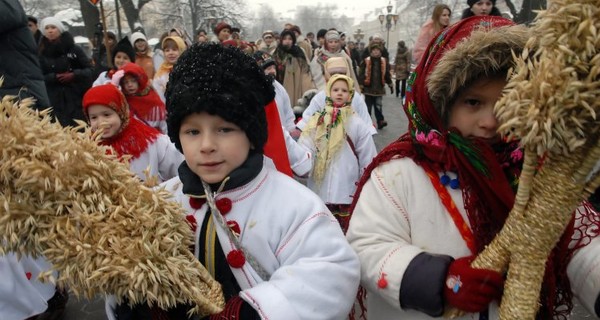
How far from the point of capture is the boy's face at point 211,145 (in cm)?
152

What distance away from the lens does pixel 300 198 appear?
1.58m

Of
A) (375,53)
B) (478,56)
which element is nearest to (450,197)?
(478,56)

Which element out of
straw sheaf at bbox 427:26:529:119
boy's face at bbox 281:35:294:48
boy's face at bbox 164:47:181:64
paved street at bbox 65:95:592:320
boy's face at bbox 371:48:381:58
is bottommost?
paved street at bbox 65:95:592:320

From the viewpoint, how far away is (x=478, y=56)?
1475 millimetres

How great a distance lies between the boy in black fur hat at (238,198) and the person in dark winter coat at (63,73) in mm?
4671

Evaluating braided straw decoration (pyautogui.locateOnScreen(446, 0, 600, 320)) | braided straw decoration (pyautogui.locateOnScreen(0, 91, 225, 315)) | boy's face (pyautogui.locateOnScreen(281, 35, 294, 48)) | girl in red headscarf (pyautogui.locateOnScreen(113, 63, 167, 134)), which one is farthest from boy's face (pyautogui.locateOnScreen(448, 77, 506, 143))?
boy's face (pyautogui.locateOnScreen(281, 35, 294, 48))

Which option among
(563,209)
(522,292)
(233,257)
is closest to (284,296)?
(233,257)

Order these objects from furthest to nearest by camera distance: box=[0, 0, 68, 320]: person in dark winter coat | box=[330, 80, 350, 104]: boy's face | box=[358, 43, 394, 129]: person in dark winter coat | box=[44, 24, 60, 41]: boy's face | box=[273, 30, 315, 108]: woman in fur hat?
box=[358, 43, 394, 129]: person in dark winter coat
box=[273, 30, 315, 108]: woman in fur hat
box=[44, 24, 60, 41]: boy's face
box=[330, 80, 350, 104]: boy's face
box=[0, 0, 68, 320]: person in dark winter coat

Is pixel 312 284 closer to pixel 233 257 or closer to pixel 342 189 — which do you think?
pixel 233 257

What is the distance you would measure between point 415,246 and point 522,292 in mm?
378

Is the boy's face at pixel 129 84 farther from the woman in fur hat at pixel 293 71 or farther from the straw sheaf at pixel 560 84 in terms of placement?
the straw sheaf at pixel 560 84

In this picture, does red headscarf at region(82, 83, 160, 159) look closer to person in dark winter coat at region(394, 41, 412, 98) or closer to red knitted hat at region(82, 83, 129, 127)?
red knitted hat at region(82, 83, 129, 127)

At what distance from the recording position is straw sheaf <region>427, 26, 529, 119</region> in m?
1.47

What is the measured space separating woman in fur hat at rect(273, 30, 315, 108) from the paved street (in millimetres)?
1742
